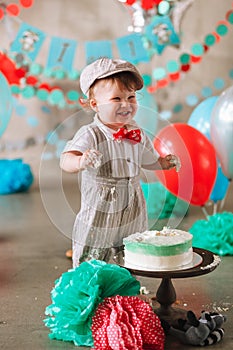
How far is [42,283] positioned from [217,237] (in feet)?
3.23

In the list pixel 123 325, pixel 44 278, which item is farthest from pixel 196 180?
pixel 123 325

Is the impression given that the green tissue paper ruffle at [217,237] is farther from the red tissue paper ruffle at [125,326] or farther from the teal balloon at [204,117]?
the red tissue paper ruffle at [125,326]

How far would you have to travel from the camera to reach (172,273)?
218 centimetres

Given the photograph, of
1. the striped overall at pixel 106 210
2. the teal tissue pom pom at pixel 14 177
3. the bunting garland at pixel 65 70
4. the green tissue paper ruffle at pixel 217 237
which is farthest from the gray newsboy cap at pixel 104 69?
the teal tissue pom pom at pixel 14 177

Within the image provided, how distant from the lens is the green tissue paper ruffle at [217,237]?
11.1 feet

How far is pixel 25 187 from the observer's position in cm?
559

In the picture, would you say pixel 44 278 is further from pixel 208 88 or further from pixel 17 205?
pixel 208 88

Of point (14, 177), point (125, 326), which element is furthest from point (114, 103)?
point (14, 177)

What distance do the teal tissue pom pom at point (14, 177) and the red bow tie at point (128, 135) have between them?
3069 millimetres

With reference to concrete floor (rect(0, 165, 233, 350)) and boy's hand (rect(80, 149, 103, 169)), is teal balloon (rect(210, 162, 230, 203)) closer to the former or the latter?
concrete floor (rect(0, 165, 233, 350))

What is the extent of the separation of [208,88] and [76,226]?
4176mm

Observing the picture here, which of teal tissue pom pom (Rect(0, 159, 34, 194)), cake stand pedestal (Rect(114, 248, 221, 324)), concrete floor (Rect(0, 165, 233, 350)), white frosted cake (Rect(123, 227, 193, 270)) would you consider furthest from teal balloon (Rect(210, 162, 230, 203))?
teal tissue pom pom (Rect(0, 159, 34, 194))

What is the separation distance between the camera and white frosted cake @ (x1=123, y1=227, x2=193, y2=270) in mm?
2240

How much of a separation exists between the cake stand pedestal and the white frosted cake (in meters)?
0.03
